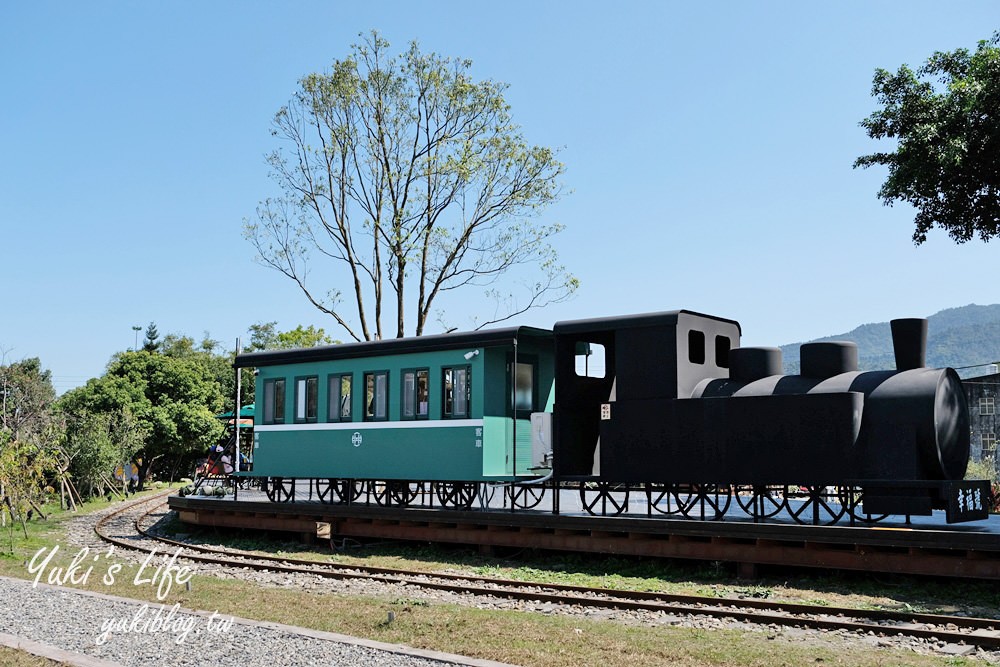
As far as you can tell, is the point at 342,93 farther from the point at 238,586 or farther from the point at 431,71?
the point at 238,586

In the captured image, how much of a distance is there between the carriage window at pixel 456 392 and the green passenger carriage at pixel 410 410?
0.02m

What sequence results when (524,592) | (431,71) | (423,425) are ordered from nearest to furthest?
1. (524,592)
2. (423,425)
3. (431,71)

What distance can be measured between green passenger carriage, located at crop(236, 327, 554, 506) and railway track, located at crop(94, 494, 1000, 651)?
2.48 metres

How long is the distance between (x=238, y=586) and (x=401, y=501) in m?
6.35

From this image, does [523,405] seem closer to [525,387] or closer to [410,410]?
[525,387]

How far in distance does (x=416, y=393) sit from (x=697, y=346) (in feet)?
17.1

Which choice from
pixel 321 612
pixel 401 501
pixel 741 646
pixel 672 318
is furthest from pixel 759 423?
pixel 401 501

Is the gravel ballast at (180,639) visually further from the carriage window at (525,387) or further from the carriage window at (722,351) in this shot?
the carriage window at (722,351)

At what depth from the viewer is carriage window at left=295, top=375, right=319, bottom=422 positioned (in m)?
18.5

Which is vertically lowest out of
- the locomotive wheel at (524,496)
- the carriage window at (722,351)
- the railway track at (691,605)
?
the railway track at (691,605)

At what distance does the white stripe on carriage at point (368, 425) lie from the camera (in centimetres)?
1575

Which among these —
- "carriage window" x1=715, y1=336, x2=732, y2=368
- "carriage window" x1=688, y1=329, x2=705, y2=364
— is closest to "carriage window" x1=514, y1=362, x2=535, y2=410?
"carriage window" x1=688, y1=329, x2=705, y2=364

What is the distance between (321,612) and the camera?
32.7 feet

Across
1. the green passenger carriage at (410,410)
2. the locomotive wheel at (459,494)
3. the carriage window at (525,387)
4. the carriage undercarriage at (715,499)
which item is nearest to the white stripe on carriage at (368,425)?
the green passenger carriage at (410,410)
